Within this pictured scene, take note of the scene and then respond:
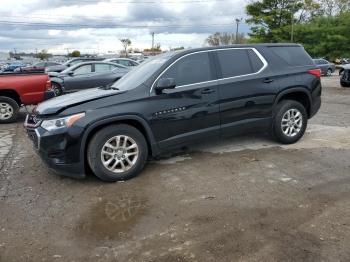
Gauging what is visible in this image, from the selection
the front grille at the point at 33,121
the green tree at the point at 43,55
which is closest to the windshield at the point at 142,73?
the front grille at the point at 33,121

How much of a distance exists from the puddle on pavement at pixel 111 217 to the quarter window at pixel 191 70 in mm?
1898

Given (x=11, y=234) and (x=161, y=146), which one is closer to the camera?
(x=11, y=234)

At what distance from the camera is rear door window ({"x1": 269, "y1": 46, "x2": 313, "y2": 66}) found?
22.0ft

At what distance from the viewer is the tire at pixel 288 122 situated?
654cm

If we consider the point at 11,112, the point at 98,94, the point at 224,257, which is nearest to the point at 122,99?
the point at 98,94

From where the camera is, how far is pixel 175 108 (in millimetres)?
5547

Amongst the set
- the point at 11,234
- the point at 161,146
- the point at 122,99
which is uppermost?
the point at 122,99

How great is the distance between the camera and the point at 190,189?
4891 mm

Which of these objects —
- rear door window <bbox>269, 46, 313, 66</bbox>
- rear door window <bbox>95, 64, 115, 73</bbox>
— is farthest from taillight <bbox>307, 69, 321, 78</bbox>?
rear door window <bbox>95, 64, 115, 73</bbox>

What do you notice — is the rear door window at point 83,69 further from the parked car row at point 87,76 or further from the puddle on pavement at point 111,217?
the puddle on pavement at point 111,217

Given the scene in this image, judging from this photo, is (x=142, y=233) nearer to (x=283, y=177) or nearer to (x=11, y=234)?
(x=11, y=234)

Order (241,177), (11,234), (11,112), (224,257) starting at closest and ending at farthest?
(224,257), (11,234), (241,177), (11,112)

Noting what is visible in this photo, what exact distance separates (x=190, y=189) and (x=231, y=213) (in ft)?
2.74

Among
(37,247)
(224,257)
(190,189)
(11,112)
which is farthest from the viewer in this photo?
(11,112)
